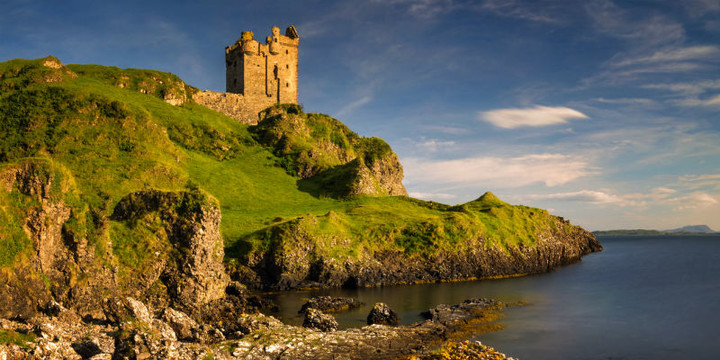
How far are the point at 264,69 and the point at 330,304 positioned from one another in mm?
84903

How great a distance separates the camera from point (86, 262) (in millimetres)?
30156

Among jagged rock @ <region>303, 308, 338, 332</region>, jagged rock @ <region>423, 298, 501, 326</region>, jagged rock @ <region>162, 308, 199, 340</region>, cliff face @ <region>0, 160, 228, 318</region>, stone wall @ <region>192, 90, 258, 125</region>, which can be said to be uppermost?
stone wall @ <region>192, 90, 258, 125</region>

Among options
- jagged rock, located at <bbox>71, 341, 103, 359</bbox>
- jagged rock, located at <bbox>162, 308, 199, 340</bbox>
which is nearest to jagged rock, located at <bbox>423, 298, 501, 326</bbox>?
jagged rock, located at <bbox>162, 308, 199, 340</bbox>

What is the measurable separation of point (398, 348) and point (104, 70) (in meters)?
95.9

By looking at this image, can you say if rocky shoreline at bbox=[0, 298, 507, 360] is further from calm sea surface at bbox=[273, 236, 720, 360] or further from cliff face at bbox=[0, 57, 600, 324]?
calm sea surface at bbox=[273, 236, 720, 360]

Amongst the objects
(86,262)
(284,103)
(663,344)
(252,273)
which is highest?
(284,103)

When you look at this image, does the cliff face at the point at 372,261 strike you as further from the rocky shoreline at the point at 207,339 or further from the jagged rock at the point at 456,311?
the rocky shoreline at the point at 207,339

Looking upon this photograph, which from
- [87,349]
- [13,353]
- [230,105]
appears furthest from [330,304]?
[230,105]

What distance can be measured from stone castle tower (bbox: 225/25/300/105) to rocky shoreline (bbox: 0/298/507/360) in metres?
90.6

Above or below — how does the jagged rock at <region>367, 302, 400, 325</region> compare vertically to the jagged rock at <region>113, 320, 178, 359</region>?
below

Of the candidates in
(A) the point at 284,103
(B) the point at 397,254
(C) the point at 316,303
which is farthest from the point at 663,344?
(A) the point at 284,103

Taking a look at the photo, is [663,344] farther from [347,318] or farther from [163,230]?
[163,230]

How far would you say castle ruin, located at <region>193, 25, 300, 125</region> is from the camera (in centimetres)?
11231

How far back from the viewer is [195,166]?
261 feet
